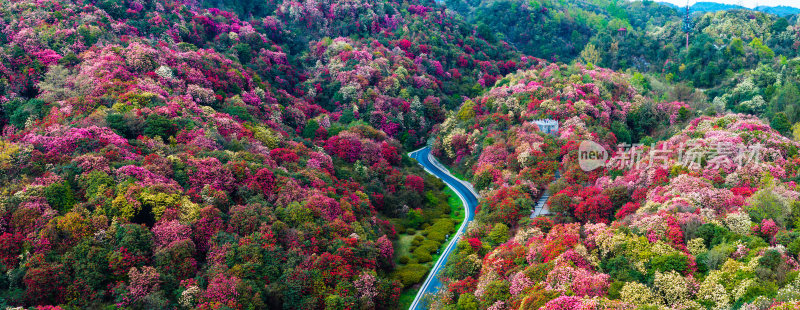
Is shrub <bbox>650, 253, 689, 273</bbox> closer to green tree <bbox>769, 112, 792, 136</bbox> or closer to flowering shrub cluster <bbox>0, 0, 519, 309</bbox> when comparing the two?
flowering shrub cluster <bbox>0, 0, 519, 309</bbox>

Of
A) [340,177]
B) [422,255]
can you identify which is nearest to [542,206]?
[422,255]

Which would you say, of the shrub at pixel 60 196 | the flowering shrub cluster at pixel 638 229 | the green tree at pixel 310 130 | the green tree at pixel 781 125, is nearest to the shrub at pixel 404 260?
the flowering shrub cluster at pixel 638 229

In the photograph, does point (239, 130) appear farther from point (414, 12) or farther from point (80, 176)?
point (414, 12)

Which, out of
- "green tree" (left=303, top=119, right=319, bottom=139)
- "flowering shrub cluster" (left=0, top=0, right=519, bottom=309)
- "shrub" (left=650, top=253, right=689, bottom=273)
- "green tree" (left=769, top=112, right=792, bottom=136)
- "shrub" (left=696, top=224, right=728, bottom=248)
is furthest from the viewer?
"green tree" (left=303, top=119, right=319, bottom=139)

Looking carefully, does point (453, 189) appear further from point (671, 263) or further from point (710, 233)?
point (671, 263)

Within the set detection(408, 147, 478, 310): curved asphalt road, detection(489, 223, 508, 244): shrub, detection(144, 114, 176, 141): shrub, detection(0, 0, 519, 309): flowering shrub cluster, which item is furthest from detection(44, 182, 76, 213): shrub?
detection(489, 223, 508, 244): shrub

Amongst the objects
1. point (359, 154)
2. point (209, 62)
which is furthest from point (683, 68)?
A: point (209, 62)

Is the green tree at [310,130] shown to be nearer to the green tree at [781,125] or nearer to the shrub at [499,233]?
the shrub at [499,233]
